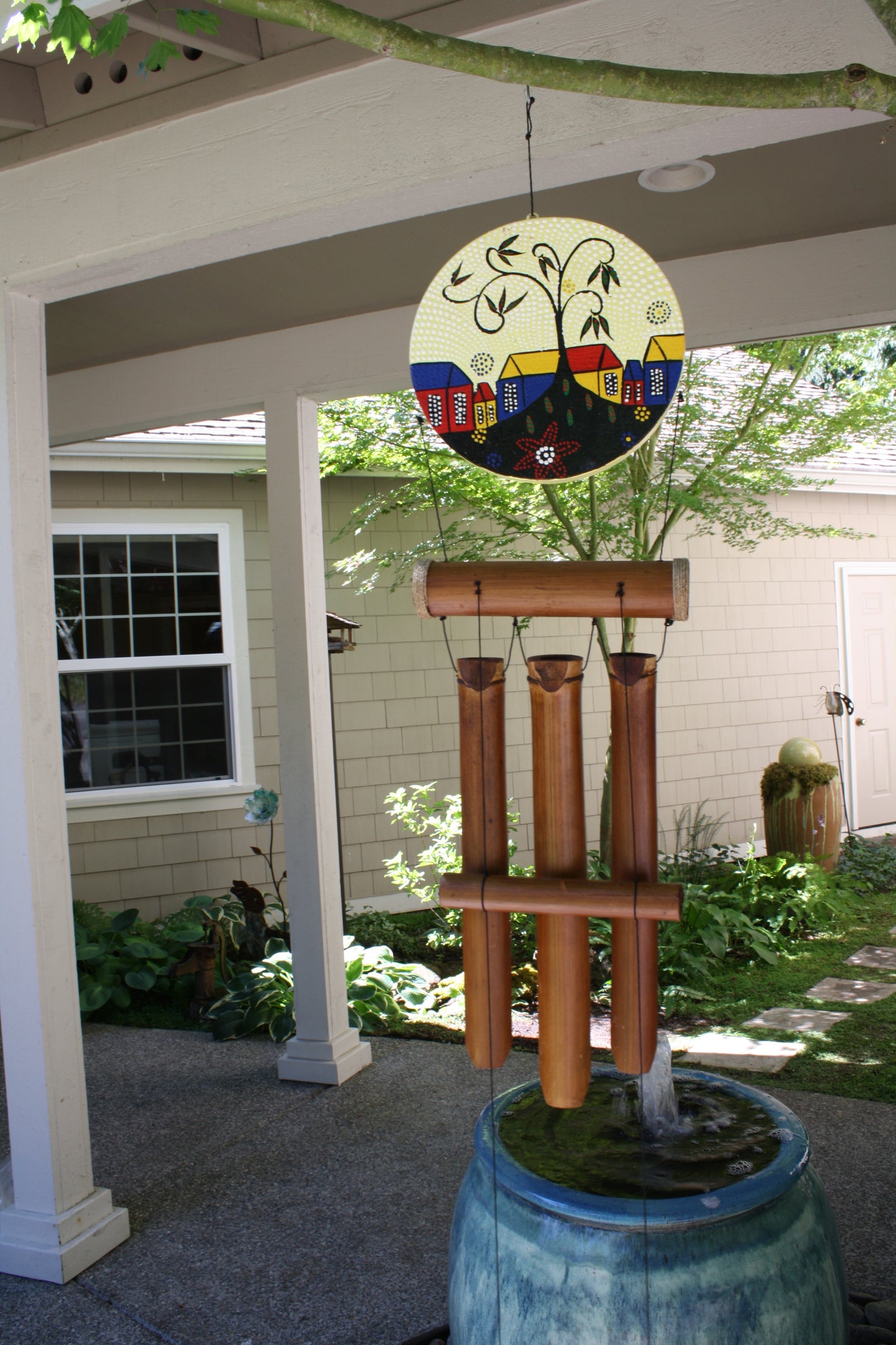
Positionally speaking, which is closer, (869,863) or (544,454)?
(544,454)

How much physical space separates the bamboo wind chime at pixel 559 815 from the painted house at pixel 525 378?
388 millimetres

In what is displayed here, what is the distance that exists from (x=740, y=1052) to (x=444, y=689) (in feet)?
11.8

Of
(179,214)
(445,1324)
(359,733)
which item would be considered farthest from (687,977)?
(179,214)

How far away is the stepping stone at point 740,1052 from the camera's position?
4.43 m

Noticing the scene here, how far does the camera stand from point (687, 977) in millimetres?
5613

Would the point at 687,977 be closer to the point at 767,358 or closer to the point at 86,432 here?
the point at 767,358

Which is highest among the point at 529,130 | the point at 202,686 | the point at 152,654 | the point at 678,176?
the point at 678,176

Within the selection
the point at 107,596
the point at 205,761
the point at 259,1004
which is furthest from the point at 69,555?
the point at 259,1004

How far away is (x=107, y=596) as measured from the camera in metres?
6.69

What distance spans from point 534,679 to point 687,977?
4.40m

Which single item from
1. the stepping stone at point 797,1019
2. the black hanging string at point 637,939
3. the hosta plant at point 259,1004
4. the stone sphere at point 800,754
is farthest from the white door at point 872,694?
the black hanging string at point 637,939

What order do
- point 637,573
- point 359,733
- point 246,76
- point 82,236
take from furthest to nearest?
point 359,733
point 82,236
point 246,76
point 637,573

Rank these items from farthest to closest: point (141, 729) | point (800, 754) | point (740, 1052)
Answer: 1. point (800, 754)
2. point (141, 729)
3. point (740, 1052)

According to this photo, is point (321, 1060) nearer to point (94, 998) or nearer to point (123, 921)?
point (94, 998)
